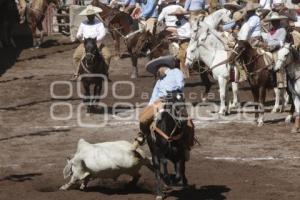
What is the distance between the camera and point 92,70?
20.7 meters

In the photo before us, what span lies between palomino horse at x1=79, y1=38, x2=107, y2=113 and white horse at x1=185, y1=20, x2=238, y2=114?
237cm

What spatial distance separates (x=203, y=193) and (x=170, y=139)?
4.40 feet

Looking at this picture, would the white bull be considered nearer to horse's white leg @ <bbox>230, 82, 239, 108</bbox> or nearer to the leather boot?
the leather boot

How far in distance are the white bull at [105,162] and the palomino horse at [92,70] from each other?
621 cm

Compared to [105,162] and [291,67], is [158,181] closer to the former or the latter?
[105,162]

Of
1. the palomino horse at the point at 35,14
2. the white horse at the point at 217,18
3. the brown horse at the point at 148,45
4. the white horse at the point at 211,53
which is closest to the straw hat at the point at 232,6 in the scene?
the white horse at the point at 217,18

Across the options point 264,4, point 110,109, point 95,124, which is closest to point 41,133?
point 95,124

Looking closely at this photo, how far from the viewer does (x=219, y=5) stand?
89.0 ft

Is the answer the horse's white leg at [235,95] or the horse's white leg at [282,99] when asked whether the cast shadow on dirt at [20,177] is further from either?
the horse's white leg at [282,99]

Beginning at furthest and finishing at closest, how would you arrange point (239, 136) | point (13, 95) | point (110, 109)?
point (13, 95) < point (110, 109) < point (239, 136)

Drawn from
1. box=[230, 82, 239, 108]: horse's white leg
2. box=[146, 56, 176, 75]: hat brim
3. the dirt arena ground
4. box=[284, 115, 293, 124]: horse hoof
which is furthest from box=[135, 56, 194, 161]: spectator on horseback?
box=[230, 82, 239, 108]: horse's white leg

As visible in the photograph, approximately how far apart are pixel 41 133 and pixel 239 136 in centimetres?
454

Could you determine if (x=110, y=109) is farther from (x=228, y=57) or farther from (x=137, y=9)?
(x=137, y=9)

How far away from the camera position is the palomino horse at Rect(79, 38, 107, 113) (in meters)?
20.0
